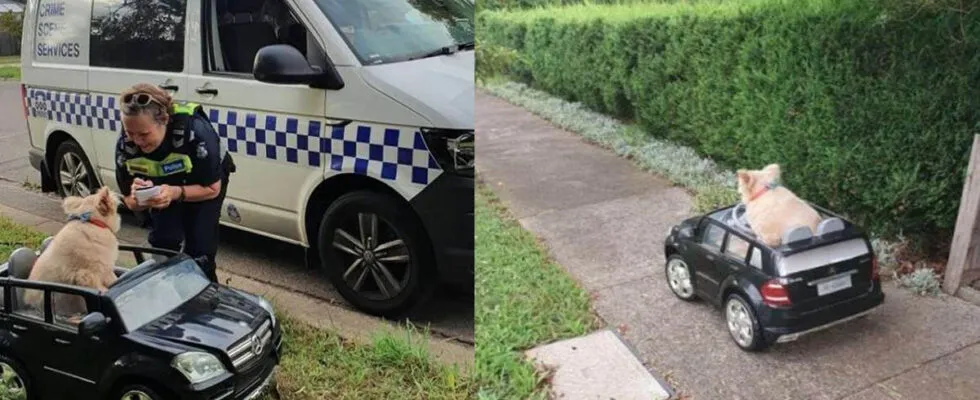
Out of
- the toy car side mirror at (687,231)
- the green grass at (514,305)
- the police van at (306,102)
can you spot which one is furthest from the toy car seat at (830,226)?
the police van at (306,102)

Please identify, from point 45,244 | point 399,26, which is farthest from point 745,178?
point 45,244

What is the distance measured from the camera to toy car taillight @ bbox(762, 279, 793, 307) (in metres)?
1.28

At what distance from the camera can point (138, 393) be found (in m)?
1.27

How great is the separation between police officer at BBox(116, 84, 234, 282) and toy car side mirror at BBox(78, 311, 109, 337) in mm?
197

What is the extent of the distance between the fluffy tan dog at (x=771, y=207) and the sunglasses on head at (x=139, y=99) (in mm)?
1080

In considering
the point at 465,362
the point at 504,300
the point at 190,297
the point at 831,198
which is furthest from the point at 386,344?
the point at 831,198

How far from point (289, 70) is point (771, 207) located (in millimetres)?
897

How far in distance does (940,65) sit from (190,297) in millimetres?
1342

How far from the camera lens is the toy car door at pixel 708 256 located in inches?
53.6

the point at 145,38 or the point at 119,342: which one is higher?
the point at 145,38

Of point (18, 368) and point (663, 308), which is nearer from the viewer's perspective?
point (18, 368)

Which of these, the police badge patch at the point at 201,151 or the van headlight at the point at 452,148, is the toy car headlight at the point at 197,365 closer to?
the police badge patch at the point at 201,151

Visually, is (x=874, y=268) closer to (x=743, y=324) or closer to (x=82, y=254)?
(x=743, y=324)

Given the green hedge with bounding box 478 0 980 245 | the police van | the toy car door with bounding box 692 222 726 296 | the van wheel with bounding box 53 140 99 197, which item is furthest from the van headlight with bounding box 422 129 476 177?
the van wheel with bounding box 53 140 99 197
